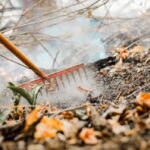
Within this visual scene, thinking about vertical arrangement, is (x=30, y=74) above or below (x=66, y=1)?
below

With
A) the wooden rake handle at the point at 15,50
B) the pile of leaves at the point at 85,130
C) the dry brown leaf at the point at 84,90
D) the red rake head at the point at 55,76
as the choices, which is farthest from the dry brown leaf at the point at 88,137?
the red rake head at the point at 55,76

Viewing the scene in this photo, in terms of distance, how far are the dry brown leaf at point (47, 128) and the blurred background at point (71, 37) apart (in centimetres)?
274

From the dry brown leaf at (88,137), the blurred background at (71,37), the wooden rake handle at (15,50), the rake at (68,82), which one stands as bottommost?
the dry brown leaf at (88,137)

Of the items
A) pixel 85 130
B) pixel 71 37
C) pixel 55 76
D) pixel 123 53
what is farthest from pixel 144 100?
pixel 71 37

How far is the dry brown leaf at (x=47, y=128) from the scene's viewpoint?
119 cm

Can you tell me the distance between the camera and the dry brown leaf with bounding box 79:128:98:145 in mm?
1135

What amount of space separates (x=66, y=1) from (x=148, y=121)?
625 centimetres

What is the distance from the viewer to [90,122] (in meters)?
1.43

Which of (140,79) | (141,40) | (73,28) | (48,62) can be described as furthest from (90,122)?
(73,28)

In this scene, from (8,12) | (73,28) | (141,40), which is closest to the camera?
(141,40)

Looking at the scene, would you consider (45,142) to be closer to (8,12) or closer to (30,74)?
(30,74)

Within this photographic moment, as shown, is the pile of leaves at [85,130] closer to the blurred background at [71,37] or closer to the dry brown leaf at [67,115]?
the dry brown leaf at [67,115]

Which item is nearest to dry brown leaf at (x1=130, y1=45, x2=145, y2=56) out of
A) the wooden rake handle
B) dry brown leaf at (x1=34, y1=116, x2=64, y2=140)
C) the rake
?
the rake

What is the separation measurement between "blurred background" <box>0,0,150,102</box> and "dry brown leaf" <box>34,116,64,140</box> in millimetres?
2736
